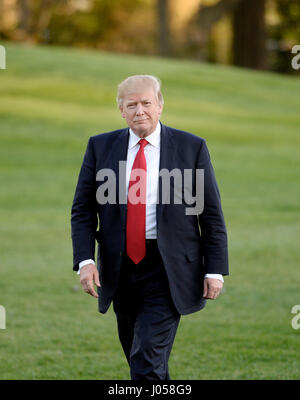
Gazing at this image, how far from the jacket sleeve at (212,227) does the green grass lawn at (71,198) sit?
1808mm

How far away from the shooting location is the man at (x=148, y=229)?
449 centimetres

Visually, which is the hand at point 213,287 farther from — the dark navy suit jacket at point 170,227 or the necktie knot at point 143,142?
the necktie knot at point 143,142

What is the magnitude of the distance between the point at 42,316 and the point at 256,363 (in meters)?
2.55

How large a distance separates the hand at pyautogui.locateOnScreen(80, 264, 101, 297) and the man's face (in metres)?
0.84

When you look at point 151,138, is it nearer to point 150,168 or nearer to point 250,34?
point 150,168

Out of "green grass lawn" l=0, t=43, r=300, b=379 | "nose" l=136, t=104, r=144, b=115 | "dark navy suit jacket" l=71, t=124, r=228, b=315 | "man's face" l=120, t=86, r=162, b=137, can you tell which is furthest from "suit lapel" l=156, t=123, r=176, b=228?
"green grass lawn" l=0, t=43, r=300, b=379

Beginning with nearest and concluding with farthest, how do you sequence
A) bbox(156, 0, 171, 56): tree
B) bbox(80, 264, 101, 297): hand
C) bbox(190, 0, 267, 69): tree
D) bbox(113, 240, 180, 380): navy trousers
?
1. bbox(113, 240, 180, 380): navy trousers
2. bbox(80, 264, 101, 297): hand
3. bbox(190, 0, 267, 69): tree
4. bbox(156, 0, 171, 56): tree

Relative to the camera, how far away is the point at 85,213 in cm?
469

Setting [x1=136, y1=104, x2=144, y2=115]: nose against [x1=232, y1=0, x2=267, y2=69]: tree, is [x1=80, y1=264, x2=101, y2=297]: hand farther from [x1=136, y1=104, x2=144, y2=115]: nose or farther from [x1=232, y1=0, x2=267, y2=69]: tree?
[x1=232, y1=0, x2=267, y2=69]: tree

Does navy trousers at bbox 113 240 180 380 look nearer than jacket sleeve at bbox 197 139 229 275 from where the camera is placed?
Yes

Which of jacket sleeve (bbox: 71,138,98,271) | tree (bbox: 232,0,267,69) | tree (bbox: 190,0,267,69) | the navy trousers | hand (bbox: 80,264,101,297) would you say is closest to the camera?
the navy trousers

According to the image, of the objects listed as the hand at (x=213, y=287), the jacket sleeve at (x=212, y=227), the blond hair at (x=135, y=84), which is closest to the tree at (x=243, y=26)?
the blond hair at (x=135, y=84)

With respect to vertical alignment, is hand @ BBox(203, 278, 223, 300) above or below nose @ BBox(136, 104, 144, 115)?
below

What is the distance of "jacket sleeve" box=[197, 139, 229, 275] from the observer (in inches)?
179
